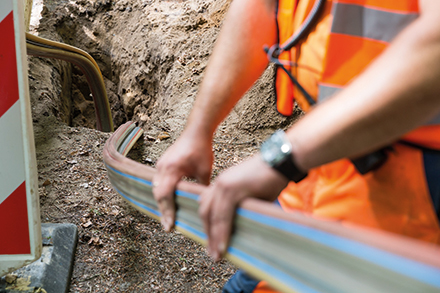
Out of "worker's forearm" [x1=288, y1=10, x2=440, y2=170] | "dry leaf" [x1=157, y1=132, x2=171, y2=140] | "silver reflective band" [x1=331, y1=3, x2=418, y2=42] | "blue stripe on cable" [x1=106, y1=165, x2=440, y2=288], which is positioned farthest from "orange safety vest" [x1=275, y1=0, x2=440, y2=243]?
"dry leaf" [x1=157, y1=132, x2=171, y2=140]

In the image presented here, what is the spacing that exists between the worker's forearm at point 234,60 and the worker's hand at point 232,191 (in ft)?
1.07

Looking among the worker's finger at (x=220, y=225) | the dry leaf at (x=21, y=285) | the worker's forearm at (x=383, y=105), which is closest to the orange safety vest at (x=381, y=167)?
the worker's forearm at (x=383, y=105)

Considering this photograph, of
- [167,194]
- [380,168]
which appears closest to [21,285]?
[167,194]

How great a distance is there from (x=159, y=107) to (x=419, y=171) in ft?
11.6

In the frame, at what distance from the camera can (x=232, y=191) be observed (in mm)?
616

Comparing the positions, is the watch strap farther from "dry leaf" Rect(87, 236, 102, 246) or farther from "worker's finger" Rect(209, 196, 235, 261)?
"dry leaf" Rect(87, 236, 102, 246)

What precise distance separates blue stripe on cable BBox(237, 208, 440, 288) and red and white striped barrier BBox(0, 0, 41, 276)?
3.46ft

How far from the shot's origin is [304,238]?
53cm

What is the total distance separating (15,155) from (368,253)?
125 cm

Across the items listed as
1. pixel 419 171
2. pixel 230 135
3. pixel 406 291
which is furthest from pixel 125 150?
pixel 406 291

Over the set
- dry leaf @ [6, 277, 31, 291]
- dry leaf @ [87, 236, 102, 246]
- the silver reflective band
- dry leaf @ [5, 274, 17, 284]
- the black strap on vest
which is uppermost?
the silver reflective band

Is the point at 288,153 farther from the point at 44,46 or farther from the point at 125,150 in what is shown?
the point at 44,46

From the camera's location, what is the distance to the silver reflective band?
63cm

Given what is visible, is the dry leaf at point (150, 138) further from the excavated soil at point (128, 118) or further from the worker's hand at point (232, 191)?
the worker's hand at point (232, 191)
